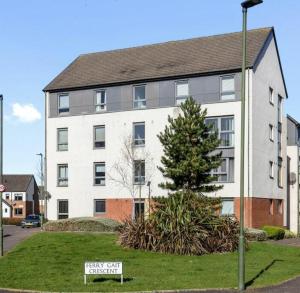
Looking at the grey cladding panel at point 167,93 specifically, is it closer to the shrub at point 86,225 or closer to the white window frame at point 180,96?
the white window frame at point 180,96

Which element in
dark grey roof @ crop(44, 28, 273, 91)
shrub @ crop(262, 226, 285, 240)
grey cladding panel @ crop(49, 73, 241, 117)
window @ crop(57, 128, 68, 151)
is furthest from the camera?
window @ crop(57, 128, 68, 151)

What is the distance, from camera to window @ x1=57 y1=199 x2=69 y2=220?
1816 inches

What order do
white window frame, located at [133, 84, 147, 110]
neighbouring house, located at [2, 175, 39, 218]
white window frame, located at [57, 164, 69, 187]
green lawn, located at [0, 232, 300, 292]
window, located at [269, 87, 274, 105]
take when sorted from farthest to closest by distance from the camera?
neighbouring house, located at [2, 175, 39, 218], white window frame, located at [57, 164, 69, 187], window, located at [269, 87, 274, 105], white window frame, located at [133, 84, 147, 110], green lawn, located at [0, 232, 300, 292]

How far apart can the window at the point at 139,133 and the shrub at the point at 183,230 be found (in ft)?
58.9

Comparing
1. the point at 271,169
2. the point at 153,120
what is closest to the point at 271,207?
the point at 271,169

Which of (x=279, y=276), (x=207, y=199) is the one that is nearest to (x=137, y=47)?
(x=207, y=199)

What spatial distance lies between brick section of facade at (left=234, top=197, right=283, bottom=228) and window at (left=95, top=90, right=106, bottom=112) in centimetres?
1327

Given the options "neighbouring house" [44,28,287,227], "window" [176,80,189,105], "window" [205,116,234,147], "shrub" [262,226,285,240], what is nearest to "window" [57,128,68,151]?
"neighbouring house" [44,28,287,227]

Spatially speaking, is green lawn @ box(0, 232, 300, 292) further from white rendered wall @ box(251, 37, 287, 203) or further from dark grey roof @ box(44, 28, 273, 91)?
dark grey roof @ box(44, 28, 273, 91)

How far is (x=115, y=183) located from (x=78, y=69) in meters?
11.2

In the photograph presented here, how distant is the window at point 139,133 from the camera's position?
1724 inches

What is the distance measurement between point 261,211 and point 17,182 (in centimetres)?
6718

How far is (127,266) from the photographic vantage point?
2028 cm

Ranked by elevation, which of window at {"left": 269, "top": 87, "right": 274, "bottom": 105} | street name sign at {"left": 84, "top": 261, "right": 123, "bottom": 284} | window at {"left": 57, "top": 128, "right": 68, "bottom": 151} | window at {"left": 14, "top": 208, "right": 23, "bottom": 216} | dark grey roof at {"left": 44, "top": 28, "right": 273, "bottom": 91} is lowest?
window at {"left": 14, "top": 208, "right": 23, "bottom": 216}
